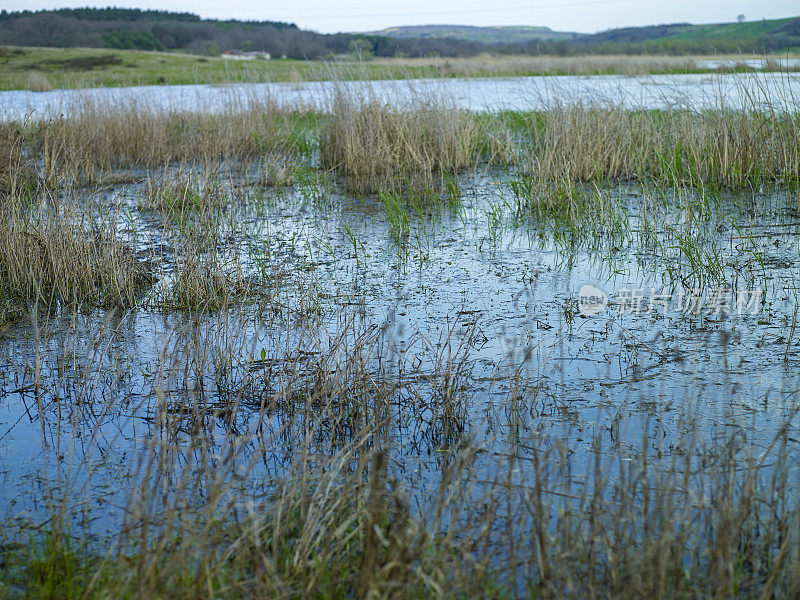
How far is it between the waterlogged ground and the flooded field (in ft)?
0.07

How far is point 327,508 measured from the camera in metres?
2.17

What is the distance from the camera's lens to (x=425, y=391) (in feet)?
9.98

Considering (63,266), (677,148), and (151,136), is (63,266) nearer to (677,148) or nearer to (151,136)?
(677,148)

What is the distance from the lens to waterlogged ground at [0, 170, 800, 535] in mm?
2609

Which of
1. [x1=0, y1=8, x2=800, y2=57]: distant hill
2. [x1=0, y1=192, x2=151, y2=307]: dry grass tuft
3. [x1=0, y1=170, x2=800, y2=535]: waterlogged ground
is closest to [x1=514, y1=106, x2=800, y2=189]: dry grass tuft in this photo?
[x1=0, y1=170, x2=800, y2=535]: waterlogged ground

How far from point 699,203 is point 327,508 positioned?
458 centimetres

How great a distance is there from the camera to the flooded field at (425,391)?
189cm

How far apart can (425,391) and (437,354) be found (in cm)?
20

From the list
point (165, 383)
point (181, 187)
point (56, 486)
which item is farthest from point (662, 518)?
point (181, 187)

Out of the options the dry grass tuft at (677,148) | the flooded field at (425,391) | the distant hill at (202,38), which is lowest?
the flooded field at (425,391)

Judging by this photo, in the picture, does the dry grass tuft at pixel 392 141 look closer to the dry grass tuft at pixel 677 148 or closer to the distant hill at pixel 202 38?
the dry grass tuft at pixel 677 148

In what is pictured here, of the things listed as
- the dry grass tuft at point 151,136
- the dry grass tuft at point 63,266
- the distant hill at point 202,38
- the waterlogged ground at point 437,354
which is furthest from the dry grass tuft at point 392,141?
the distant hill at point 202,38

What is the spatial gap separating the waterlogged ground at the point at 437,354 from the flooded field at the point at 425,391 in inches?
0.8

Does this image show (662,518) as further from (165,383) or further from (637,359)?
(165,383)
